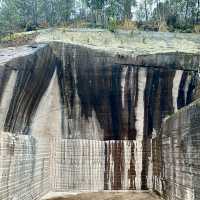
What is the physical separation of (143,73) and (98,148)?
7.50 feet

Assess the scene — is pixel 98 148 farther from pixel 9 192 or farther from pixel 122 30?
pixel 9 192

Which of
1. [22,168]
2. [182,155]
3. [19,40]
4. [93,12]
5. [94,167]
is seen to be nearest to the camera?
[182,155]

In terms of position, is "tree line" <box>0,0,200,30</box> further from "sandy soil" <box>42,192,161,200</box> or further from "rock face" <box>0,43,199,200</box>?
"sandy soil" <box>42,192,161,200</box>

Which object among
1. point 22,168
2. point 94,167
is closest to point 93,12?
point 94,167

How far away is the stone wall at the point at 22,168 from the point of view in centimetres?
638

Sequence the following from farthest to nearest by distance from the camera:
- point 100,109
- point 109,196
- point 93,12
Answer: point 93,12 < point 100,109 < point 109,196

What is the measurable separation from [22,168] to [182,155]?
2727 millimetres

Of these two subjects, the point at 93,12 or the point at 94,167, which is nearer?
the point at 94,167

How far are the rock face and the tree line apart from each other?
5.77 meters

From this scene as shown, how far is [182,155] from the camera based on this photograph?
7328 mm

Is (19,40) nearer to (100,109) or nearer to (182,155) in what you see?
(100,109)

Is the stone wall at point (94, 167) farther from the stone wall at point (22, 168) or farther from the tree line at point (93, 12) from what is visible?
the tree line at point (93, 12)

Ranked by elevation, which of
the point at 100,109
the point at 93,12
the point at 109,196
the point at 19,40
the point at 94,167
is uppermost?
the point at 93,12

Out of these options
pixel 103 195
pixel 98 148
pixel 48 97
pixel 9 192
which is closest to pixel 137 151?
pixel 98 148
